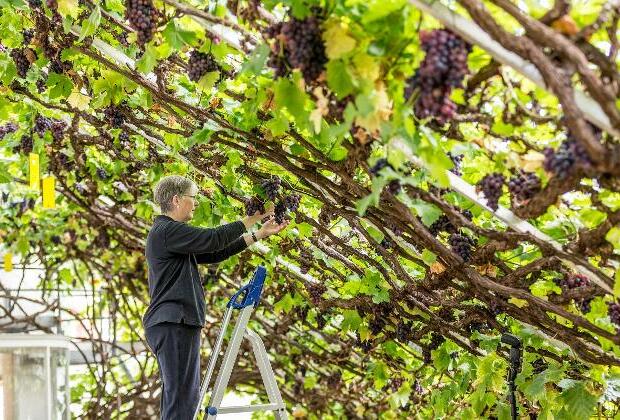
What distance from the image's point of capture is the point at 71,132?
4902mm

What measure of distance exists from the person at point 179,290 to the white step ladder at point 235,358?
0.29ft

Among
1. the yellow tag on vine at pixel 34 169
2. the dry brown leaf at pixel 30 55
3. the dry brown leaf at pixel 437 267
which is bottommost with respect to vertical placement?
the dry brown leaf at pixel 437 267

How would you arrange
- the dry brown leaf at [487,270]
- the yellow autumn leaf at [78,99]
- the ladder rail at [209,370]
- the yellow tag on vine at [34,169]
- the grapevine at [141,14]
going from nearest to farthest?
the grapevine at [141,14] → the dry brown leaf at [487,270] → the ladder rail at [209,370] → the yellow autumn leaf at [78,99] → the yellow tag on vine at [34,169]

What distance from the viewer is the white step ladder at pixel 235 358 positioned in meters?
3.47

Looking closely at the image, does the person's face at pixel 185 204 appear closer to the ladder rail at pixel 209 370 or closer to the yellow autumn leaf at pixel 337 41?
the ladder rail at pixel 209 370

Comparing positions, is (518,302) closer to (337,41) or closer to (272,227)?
(272,227)

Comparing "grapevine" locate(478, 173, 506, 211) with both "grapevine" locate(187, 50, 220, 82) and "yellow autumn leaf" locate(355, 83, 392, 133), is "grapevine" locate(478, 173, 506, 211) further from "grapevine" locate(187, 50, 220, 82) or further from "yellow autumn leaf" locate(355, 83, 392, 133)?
"grapevine" locate(187, 50, 220, 82)

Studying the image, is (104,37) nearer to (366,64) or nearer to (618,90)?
(366,64)

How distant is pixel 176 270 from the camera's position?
362 cm

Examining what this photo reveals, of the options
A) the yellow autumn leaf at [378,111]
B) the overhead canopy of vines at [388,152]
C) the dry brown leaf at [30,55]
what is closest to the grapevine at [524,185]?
the overhead canopy of vines at [388,152]

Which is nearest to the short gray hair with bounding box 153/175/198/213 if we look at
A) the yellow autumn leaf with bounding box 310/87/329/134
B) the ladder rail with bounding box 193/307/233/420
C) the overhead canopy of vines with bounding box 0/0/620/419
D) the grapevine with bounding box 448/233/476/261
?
the overhead canopy of vines with bounding box 0/0/620/419

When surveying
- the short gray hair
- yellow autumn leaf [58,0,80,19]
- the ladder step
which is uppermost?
yellow autumn leaf [58,0,80,19]

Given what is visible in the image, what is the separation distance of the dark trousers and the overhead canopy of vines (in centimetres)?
59

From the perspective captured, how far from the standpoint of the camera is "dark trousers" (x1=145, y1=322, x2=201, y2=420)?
3494 mm
